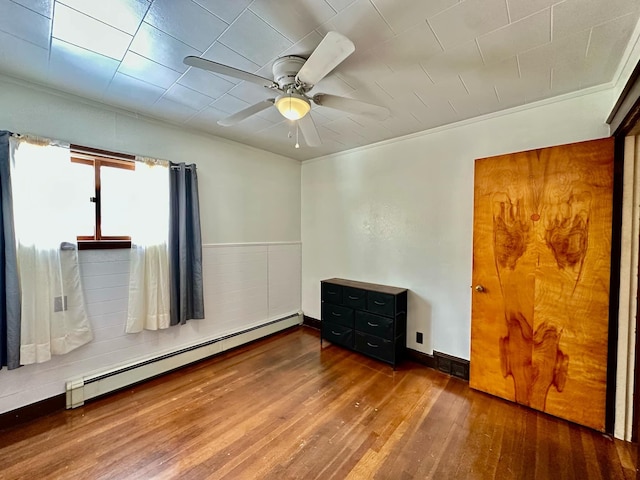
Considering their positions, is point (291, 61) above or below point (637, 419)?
above

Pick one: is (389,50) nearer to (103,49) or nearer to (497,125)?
(497,125)

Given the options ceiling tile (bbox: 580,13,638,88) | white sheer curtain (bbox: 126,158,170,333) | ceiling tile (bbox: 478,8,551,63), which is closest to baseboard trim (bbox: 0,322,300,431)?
white sheer curtain (bbox: 126,158,170,333)

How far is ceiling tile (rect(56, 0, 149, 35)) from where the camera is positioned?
1.28 metres

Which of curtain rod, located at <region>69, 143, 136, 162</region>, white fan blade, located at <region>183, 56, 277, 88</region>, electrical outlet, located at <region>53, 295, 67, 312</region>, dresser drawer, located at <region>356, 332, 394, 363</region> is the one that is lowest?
dresser drawer, located at <region>356, 332, 394, 363</region>

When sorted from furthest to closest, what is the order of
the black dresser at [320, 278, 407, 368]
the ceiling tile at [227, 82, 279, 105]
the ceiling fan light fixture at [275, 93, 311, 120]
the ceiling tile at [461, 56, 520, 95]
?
the black dresser at [320, 278, 407, 368] < the ceiling tile at [227, 82, 279, 105] < the ceiling tile at [461, 56, 520, 95] < the ceiling fan light fixture at [275, 93, 311, 120]

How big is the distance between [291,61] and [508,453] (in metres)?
2.87

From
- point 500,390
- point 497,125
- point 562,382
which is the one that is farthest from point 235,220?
point 562,382

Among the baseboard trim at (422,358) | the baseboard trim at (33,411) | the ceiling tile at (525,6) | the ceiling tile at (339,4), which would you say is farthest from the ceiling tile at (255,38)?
the baseboard trim at (422,358)

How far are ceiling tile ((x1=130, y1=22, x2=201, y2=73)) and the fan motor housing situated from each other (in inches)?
19.0

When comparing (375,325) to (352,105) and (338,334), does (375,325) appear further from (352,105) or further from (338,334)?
(352,105)

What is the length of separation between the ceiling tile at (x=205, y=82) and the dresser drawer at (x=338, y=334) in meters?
2.72

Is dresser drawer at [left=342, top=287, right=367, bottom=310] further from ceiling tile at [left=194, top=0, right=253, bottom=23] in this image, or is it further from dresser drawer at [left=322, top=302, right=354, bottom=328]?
ceiling tile at [left=194, top=0, right=253, bottom=23]

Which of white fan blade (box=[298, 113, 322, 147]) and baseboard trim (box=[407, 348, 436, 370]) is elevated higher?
white fan blade (box=[298, 113, 322, 147])

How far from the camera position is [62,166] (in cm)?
210
